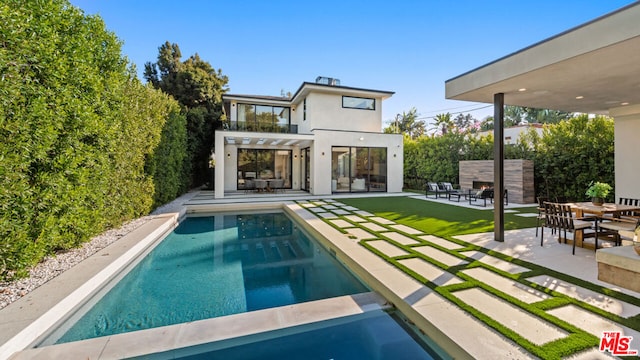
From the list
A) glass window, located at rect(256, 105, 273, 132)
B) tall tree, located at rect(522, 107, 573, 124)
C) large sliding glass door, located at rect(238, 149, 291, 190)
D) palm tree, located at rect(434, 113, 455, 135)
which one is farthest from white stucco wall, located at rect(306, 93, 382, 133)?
palm tree, located at rect(434, 113, 455, 135)

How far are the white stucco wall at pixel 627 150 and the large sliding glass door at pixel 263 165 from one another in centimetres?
1525

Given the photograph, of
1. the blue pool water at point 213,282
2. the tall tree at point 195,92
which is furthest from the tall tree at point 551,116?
the blue pool water at point 213,282

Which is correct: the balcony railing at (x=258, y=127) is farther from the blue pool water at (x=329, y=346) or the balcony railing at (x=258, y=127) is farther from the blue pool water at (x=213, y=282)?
the blue pool water at (x=329, y=346)

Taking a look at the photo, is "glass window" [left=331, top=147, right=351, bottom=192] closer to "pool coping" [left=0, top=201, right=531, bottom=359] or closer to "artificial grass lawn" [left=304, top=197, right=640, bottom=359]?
"artificial grass lawn" [left=304, top=197, right=640, bottom=359]

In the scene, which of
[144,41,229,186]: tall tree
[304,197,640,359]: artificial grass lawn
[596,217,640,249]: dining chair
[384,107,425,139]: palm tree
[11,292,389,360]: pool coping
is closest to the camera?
[304,197,640,359]: artificial grass lawn

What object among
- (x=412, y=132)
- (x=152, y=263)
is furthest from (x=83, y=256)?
(x=412, y=132)

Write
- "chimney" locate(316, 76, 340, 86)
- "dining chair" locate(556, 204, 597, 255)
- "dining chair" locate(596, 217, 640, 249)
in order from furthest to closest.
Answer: "chimney" locate(316, 76, 340, 86), "dining chair" locate(556, 204, 597, 255), "dining chair" locate(596, 217, 640, 249)

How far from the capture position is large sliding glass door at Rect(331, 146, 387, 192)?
16281 mm

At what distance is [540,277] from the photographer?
163 inches

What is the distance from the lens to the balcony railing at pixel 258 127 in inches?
659

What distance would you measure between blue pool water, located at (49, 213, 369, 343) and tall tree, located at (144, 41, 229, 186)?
36.2ft

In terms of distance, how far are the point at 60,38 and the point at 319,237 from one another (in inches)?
242

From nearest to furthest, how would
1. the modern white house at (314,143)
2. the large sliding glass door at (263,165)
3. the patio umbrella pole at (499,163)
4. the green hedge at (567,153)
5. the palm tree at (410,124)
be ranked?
1. the patio umbrella pole at (499,163)
2. the green hedge at (567,153)
3. the modern white house at (314,143)
4. the large sliding glass door at (263,165)
5. the palm tree at (410,124)

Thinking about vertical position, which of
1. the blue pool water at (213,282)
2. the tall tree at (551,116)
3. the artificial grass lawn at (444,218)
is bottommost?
the blue pool water at (213,282)
